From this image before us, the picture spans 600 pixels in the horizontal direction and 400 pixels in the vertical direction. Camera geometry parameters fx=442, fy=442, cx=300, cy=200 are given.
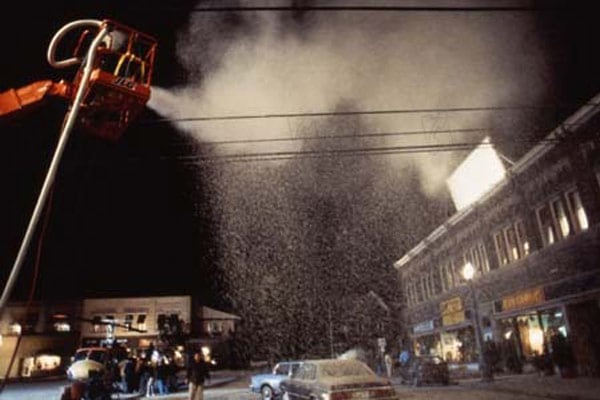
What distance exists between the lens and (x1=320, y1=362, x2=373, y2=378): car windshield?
34.4ft

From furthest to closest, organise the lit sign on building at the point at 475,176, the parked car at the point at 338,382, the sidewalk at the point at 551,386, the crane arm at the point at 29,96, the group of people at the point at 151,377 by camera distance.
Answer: the lit sign on building at the point at 475,176
the group of people at the point at 151,377
the sidewalk at the point at 551,386
the parked car at the point at 338,382
the crane arm at the point at 29,96

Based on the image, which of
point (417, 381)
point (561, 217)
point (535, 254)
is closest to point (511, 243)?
point (535, 254)

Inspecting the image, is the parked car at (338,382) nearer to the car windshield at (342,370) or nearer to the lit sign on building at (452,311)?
the car windshield at (342,370)

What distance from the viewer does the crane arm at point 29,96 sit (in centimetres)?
571

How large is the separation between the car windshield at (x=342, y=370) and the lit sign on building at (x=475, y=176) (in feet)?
45.0

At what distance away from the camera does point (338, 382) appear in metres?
9.90

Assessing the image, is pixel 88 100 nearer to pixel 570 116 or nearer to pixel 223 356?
pixel 570 116

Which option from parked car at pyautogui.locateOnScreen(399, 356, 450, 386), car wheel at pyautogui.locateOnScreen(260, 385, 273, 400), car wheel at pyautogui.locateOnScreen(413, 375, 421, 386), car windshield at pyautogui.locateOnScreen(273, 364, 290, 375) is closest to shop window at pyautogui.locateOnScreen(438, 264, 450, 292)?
parked car at pyautogui.locateOnScreen(399, 356, 450, 386)

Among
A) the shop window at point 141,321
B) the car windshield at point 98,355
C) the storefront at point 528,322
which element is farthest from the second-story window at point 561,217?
the shop window at point 141,321

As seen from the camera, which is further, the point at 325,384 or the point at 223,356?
the point at 223,356

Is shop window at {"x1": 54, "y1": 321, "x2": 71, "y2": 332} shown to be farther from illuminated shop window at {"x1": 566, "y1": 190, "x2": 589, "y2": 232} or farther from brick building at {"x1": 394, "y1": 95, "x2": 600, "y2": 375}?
illuminated shop window at {"x1": 566, "y1": 190, "x2": 589, "y2": 232}

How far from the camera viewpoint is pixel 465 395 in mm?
14602

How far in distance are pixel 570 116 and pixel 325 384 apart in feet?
45.7

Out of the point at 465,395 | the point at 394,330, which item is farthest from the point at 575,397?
the point at 394,330
